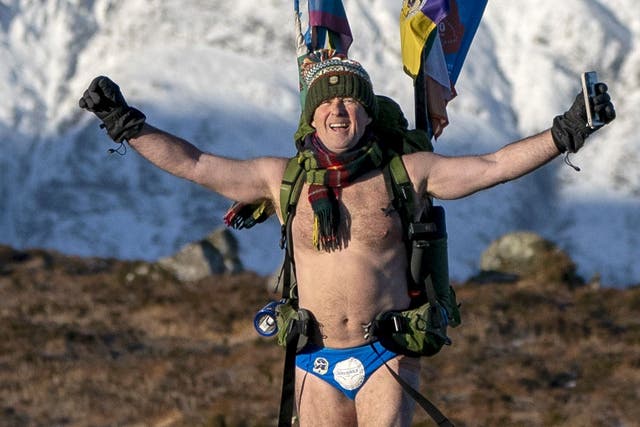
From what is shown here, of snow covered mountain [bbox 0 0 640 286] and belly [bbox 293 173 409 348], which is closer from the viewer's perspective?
belly [bbox 293 173 409 348]

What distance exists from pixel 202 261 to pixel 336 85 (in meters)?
24.9

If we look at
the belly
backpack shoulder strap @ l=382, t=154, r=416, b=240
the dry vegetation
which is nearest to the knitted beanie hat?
backpack shoulder strap @ l=382, t=154, r=416, b=240

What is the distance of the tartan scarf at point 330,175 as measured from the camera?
6.83 meters

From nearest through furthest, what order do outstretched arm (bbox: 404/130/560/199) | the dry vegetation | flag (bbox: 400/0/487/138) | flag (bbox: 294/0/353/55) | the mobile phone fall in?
the mobile phone < outstretched arm (bbox: 404/130/560/199) < flag (bbox: 400/0/487/138) < flag (bbox: 294/0/353/55) < the dry vegetation

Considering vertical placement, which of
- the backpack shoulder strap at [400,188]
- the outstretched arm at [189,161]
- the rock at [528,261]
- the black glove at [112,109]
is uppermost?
the rock at [528,261]

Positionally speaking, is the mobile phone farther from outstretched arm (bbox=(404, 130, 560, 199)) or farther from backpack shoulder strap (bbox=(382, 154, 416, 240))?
backpack shoulder strap (bbox=(382, 154, 416, 240))

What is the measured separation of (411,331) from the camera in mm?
6875

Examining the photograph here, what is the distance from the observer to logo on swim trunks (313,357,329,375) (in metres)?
6.97

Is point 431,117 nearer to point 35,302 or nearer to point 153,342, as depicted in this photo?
point 153,342

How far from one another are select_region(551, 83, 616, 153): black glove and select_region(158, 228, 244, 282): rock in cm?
2479

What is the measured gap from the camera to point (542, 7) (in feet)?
345

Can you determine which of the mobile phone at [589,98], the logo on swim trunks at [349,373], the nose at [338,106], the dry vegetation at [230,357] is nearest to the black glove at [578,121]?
the mobile phone at [589,98]

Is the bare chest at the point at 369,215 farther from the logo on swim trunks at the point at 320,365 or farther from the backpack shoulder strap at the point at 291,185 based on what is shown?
the logo on swim trunks at the point at 320,365

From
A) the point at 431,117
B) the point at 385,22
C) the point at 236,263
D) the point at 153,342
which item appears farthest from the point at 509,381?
the point at 385,22
